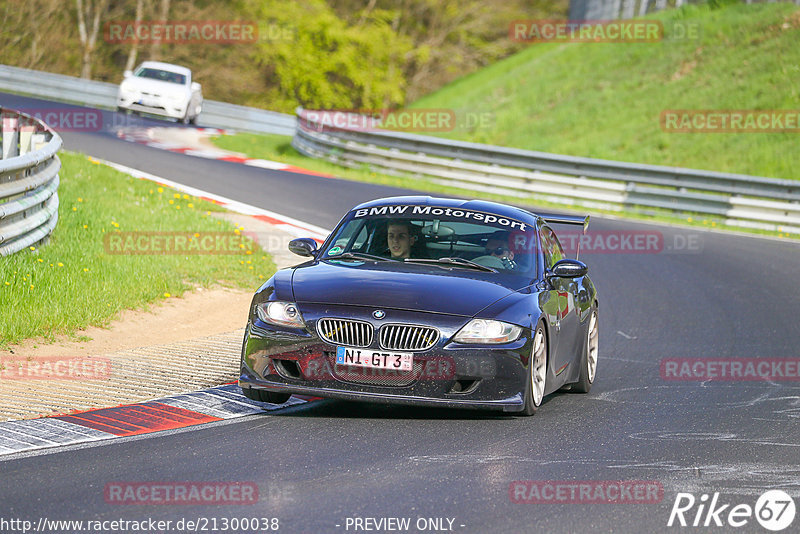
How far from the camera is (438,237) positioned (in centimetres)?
862

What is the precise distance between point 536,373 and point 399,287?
1.07 meters

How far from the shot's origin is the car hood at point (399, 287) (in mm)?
7387

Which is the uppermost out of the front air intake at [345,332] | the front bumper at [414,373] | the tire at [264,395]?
the front air intake at [345,332]

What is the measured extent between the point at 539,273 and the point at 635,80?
28310mm

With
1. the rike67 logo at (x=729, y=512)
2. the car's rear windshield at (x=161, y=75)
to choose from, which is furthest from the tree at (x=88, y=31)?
the rike67 logo at (x=729, y=512)

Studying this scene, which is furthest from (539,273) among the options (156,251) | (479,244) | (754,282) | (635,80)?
(635,80)

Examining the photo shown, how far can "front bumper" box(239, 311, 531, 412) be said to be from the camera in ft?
23.7

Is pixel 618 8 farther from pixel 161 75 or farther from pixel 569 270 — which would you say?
pixel 569 270

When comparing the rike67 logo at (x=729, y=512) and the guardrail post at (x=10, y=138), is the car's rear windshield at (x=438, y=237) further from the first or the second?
the guardrail post at (x=10, y=138)

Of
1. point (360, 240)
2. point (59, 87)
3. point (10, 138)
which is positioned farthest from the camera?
point (59, 87)

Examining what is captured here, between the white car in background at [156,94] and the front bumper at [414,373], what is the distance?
2658 cm

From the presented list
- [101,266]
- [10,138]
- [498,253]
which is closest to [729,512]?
[498,253]

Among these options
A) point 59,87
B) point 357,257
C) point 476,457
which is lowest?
point 59,87

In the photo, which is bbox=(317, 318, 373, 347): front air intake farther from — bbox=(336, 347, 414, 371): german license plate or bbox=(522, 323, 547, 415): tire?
bbox=(522, 323, 547, 415): tire
